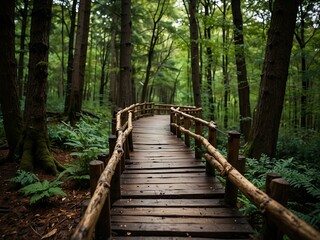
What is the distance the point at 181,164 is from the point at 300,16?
1385 cm

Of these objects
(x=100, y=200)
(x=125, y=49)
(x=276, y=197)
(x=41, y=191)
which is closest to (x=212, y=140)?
(x=276, y=197)

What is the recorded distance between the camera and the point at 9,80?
265 inches

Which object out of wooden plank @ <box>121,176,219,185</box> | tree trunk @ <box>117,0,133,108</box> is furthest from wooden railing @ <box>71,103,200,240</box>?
tree trunk @ <box>117,0,133,108</box>

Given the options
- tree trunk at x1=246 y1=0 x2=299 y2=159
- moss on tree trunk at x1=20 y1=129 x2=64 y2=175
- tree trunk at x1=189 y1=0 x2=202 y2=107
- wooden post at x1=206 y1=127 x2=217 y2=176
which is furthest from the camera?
tree trunk at x1=189 y1=0 x2=202 y2=107

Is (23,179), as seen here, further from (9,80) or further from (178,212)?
(178,212)

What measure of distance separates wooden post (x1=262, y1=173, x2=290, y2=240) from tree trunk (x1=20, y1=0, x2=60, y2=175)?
5161mm

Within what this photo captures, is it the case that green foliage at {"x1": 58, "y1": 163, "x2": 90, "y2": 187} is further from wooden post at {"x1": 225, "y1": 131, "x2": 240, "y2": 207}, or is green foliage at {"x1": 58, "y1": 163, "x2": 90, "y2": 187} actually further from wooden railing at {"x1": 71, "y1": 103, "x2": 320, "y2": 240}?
wooden post at {"x1": 225, "y1": 131, "x2": 240, "y2": 207}

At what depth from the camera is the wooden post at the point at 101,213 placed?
2824 mm

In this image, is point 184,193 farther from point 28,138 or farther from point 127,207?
point 28,138

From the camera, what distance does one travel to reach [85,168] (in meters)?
5.73

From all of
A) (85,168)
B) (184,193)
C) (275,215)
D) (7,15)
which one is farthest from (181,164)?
(7,15)

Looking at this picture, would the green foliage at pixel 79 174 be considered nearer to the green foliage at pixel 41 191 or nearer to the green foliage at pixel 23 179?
the green foliage at pixel 23 179

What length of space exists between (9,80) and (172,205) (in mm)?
5922

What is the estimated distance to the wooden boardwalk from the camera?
10.3 feet
